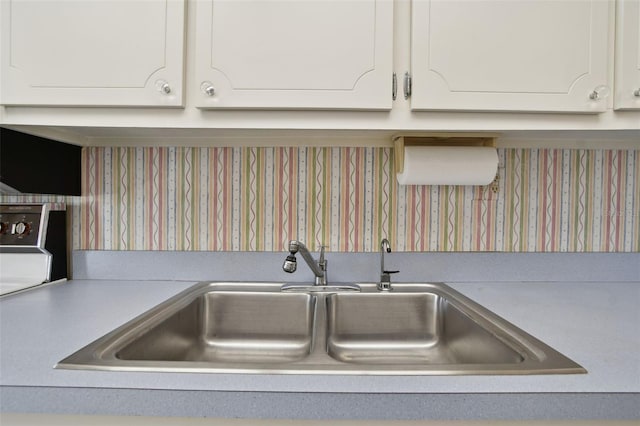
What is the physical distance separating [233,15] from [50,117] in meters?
0.57

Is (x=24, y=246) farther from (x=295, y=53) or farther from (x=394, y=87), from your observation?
(x=394, y=87)

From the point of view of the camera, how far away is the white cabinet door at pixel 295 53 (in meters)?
0.90

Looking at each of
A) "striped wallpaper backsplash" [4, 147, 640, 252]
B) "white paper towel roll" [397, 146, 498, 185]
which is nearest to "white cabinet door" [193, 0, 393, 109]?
"white paper towel roll" [397, 146, 498, 185]

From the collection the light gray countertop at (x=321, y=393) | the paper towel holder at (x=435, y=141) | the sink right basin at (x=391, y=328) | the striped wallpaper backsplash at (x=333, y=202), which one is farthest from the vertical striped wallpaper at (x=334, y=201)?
the light gray countertop at (x=321, y=393)

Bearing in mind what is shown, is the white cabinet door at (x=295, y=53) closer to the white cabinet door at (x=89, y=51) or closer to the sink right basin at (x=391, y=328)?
the white cabinet door at (x=89, y=51)

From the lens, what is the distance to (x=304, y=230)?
1.30m

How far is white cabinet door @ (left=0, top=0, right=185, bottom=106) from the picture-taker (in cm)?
91

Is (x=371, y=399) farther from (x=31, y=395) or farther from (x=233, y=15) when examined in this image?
(x=233, y=15)

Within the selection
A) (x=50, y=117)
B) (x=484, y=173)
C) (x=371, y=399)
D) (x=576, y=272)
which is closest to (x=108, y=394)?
(x=371, y=399)

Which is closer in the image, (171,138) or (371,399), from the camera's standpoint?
(371,399)

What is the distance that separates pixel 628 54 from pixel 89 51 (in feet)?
4.69

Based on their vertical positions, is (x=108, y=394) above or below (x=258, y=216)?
below

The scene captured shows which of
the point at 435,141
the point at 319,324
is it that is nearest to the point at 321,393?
the point at 319,324

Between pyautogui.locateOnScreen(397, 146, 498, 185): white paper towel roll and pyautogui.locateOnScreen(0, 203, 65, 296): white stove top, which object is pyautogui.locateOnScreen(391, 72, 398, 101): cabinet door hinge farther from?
pyautogui.locateOnScreen(0, 203, 65, 296): white stove top
